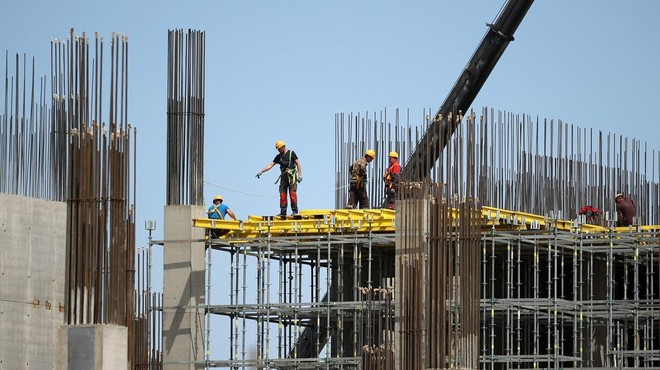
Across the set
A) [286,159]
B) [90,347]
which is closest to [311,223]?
[286,159]

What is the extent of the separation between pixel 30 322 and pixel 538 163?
12.8m

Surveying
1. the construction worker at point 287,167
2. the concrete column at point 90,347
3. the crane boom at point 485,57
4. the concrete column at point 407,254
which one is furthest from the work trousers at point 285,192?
the concrete column at point 90,347

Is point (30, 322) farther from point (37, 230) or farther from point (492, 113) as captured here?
point (492, 113)

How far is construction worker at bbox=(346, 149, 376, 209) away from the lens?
33.9 m

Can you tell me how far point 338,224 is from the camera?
33375 millimetres

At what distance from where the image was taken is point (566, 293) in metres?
38.3

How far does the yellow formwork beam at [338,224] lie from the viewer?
107 feet

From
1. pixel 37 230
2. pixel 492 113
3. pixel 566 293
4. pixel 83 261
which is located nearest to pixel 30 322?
pixel 37 230

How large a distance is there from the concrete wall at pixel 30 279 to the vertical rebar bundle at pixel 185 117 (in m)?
2.40

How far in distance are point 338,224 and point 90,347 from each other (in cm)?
932

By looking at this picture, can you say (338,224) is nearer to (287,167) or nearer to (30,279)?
(287,167)

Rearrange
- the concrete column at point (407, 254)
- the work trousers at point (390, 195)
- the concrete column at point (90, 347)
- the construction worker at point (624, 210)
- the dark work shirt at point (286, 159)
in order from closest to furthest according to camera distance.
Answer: the concrete column at point (90, 347), the concrete column at point (407, 254), the dark work shirt at point (286, 159), the work trousers at point (390, 195), the construction worker at point (624, 210)

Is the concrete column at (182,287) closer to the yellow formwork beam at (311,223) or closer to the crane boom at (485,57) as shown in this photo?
the yellow formwork beam at (311,223)

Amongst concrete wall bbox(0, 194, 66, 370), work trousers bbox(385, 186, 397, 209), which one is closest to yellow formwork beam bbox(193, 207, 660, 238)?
work trousers bbox(385, 186, 397, 209)
